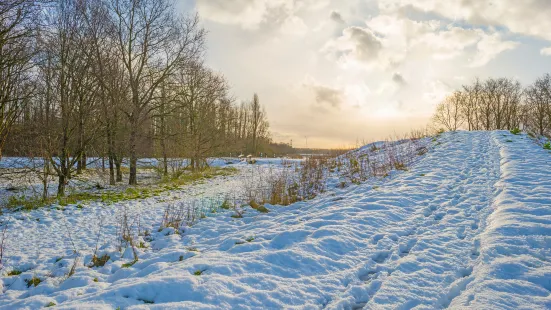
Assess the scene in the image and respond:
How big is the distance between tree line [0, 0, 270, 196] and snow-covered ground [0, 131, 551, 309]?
14.6ft

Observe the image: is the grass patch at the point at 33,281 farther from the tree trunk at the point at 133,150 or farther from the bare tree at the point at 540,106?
the bare tree at the point at 540,106

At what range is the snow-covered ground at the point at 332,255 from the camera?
3029mm

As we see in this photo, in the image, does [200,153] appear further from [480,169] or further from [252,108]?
[252,108]

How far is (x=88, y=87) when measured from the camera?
39.1 feet

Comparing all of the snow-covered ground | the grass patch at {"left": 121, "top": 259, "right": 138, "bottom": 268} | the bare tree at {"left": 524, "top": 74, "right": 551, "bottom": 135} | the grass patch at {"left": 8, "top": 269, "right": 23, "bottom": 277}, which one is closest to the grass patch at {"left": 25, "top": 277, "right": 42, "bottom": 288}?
the snow-covered ground

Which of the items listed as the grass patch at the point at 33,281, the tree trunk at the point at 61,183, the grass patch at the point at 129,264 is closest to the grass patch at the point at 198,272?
the grass patch at the point at 129,264

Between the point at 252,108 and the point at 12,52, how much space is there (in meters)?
38.6

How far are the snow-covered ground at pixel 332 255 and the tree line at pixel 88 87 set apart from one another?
4.46 meters

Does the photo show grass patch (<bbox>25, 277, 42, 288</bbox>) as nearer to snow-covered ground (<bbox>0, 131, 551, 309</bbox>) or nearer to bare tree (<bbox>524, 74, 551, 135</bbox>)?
snow-covered ground (<bbox>0, 131, 551, 309</bbox>)

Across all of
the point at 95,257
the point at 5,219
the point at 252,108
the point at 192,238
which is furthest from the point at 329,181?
the point at 252,108

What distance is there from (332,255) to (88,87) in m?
12.3

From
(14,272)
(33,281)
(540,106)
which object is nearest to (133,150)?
(14,272)

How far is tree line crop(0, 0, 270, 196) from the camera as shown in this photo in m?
10.8

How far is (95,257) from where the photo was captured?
4738 mm
